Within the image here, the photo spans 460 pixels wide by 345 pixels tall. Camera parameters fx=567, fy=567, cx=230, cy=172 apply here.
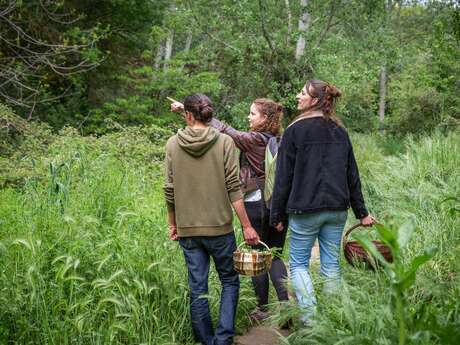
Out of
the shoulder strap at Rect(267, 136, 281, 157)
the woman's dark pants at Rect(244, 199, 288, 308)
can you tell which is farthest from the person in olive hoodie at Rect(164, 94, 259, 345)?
the shoulder strap at Rect(267, 136, 281, 157)

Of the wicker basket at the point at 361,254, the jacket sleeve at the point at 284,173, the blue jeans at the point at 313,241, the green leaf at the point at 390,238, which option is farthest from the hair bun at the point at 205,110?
the green leaf at the point at 390,238

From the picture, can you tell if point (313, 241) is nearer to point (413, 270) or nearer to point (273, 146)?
point (273, 146)

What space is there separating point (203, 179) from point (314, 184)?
758 mm

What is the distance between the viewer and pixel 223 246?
12.7ft

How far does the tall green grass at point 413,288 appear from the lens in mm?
2701

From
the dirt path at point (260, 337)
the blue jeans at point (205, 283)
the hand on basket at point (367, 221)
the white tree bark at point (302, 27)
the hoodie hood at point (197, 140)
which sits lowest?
the dirt path at point (260, 337)

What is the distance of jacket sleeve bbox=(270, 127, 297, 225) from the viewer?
3.93 metres

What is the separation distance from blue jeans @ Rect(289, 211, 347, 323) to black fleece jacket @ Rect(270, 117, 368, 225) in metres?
0.10

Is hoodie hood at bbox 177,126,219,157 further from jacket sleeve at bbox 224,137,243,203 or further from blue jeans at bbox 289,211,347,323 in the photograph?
blue jeans at bbox 289,211,347,323

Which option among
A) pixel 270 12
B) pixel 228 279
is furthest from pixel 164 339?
pixel 270 12

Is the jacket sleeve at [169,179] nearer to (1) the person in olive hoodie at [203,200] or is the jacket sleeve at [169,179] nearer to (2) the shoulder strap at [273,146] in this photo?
(1) the person in olive hoodie at [203,200]

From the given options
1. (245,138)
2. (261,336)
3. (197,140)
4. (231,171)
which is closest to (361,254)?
(261,336)

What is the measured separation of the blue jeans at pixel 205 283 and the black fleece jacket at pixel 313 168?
53cm

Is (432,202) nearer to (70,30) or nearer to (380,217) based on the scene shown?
(380,217)
